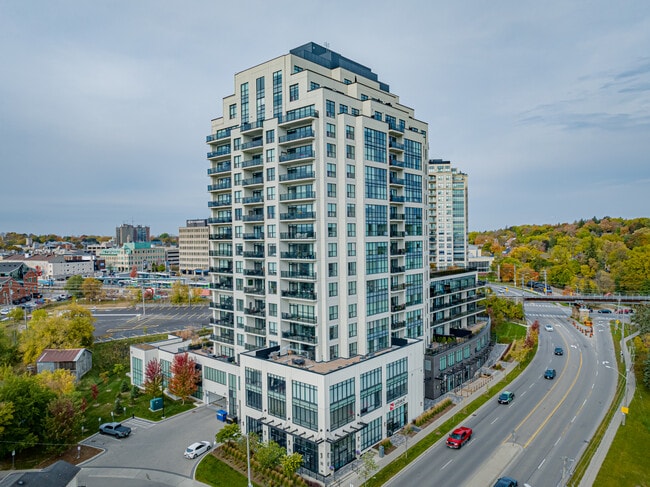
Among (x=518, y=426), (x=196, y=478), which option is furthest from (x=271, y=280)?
(x=518, y=426)

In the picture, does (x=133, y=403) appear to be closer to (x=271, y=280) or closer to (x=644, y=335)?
(x=271, y=280)

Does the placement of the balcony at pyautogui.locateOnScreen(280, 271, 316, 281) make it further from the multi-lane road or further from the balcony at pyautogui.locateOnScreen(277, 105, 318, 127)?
the multi-lane road

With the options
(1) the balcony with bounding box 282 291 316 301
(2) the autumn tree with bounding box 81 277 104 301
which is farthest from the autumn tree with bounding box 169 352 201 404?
(2) the autumn tree with bounding box 81 277 104 301

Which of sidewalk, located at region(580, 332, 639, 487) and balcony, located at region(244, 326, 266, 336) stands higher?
balcony, located at region(244, 326, 266, 336)

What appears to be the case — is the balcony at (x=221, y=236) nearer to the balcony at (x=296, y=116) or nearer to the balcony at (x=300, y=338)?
the balcony at (x=300, y=338)

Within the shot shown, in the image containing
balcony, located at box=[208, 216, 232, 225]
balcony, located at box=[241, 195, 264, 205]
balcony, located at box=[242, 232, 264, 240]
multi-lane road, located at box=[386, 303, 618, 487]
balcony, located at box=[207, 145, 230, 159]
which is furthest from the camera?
balcony, located at box=[208, 216, 232, 225]

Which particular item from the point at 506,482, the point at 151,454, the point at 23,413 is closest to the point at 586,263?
the point at 506,482
